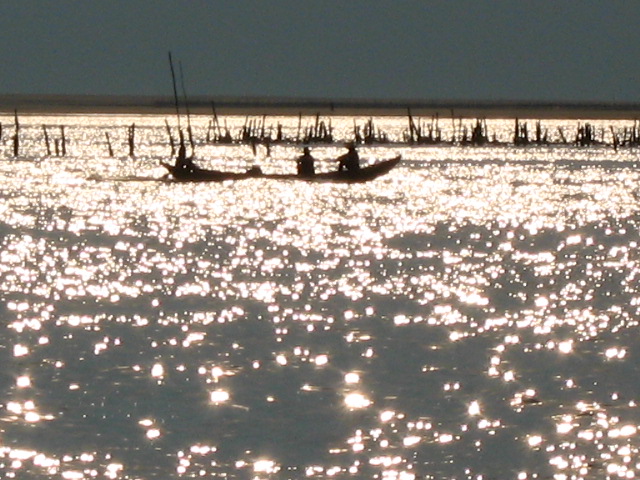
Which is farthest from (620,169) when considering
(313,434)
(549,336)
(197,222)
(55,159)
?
A: (313,434)

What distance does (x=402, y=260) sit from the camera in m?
29.3

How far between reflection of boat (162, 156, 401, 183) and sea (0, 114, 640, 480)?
603cm

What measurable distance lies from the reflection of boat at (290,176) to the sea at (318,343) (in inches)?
237

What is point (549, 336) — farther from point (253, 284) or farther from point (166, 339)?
point (253, 284)

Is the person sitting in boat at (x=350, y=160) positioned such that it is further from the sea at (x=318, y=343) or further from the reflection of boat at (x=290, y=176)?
the sea at (x=318, y=343)

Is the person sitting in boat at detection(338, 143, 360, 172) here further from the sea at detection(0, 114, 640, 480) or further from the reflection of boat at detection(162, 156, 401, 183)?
the sea at detection(0, 114, 640, 480)

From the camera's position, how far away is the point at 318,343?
1898 centimetres

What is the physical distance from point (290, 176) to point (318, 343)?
3070cm

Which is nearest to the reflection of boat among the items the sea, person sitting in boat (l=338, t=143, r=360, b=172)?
person sitting in boat (l=338, t=143, r=360, b=172)

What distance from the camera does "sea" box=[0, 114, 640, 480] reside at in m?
13.2

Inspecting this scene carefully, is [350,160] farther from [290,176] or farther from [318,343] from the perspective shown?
[318,343]

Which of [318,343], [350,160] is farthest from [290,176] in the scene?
[318,343]

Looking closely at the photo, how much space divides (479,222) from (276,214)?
5.41 metres

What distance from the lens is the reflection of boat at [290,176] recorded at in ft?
160
